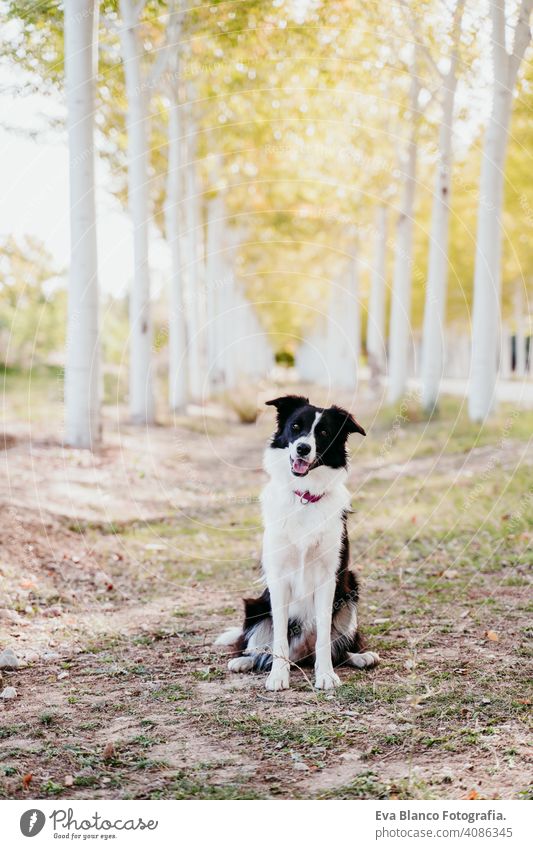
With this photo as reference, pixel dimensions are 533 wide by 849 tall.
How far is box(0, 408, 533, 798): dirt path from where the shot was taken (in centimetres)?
496

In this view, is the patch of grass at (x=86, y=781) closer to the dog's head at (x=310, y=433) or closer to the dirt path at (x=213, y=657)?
the dirt path at (x=213, y=657)

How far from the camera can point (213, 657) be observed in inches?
282

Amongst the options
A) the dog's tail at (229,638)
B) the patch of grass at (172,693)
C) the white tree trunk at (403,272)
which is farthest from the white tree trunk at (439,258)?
the patch of grass at (172,693)

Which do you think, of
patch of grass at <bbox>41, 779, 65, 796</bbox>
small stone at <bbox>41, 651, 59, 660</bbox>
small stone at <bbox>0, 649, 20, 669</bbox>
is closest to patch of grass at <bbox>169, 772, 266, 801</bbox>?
patch of grass at <bbox>41, 779, 65, 796</bbox>

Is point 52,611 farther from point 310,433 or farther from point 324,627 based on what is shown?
point 310,433

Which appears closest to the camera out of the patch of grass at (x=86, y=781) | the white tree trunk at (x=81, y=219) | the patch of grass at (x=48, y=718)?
the patch of grass at (x=86, y=781)

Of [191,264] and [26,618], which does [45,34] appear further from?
[191,264]

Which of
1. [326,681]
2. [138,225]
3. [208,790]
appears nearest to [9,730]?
[208,790]

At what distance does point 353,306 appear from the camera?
39750 mm

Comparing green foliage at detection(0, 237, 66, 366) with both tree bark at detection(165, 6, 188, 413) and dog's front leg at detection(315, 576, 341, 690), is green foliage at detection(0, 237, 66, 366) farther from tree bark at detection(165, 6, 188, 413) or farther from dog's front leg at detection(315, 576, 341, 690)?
dog's front leg at detection(315, 576, 341, 690)

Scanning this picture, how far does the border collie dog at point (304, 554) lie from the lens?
21.2 feet

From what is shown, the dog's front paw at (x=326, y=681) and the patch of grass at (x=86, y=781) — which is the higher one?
the dog's front paw at (x=326, y=681)

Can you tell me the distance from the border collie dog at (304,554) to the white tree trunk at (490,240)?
467 inches

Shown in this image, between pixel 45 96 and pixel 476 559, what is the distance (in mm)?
9877
